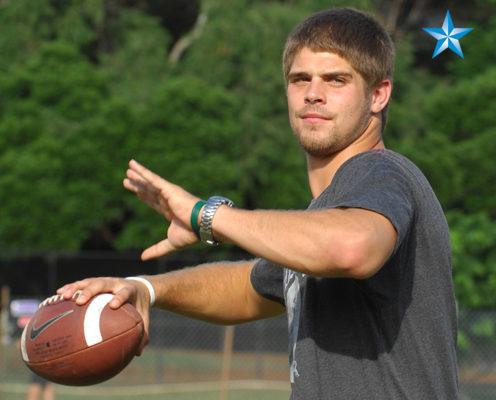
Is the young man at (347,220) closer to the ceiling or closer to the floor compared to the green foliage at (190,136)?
closer to the ceiling

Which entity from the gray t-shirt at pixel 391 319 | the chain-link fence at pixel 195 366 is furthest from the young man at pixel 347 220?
the chain-link fence at pixel 195 366

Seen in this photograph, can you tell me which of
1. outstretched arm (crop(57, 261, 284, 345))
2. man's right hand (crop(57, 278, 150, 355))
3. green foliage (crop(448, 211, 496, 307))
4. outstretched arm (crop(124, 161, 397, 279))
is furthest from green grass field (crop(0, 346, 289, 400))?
outstretched arm (crop(124, 161, 397, 279))

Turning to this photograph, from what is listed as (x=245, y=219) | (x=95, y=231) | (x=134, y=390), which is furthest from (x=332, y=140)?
(x=95, y=231)

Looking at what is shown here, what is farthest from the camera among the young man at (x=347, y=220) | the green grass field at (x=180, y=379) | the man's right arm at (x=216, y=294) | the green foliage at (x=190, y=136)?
the green foliage at (x=190, y=136)

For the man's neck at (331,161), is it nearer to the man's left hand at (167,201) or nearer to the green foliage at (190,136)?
the man's left hand at (167,201)

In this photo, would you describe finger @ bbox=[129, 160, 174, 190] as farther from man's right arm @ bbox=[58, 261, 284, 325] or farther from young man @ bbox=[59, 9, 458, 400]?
man's right arm @ bbox=[58, 261, 284, 325]

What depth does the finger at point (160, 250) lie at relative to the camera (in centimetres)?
389

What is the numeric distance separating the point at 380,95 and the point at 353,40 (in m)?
0.24

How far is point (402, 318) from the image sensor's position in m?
3.66

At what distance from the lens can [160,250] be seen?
3947 mm

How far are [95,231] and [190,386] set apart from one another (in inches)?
407

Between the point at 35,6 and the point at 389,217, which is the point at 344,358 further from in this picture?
the point at 35,6

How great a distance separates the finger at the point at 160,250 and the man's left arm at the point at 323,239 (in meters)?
0.49

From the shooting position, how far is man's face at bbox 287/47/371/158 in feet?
12.4
